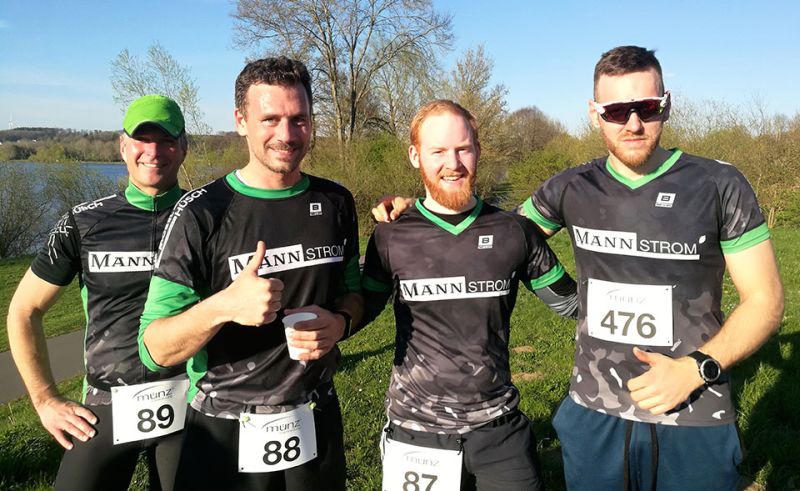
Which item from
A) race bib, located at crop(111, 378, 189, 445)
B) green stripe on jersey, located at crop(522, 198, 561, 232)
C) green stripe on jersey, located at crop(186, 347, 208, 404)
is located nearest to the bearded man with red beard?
green stripe on jersey, located at crop(522, 198, 561, 232)

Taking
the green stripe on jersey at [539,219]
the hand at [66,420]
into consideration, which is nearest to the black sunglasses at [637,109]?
the green stripe on jersey at [539,219]

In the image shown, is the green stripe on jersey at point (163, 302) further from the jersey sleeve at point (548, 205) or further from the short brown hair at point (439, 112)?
the jersey sleeve at point (548, 205)

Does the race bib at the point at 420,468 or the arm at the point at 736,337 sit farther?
the race bib at the point at 420,468

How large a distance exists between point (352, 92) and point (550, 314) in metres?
21.8

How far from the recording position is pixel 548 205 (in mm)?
2740

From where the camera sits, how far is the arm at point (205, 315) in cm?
190

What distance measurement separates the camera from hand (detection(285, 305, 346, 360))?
6.66 ft

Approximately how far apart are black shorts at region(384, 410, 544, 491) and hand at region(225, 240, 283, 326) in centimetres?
102

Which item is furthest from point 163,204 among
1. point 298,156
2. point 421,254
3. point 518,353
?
point 518,353

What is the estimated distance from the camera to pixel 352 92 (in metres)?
28.1

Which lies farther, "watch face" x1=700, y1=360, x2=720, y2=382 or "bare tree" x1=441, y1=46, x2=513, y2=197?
"bare tree" x1=441, y1=46, x2=513, y2=197

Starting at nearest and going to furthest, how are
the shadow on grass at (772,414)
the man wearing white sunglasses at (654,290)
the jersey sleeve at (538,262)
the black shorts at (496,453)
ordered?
the man wearing white sunglasses at (654,290) < the black shorts at (496,453) < the jersey sleeve at (538,262) < the shadow on grass at (772,414)

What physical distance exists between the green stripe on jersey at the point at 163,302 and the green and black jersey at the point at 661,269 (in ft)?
5.81

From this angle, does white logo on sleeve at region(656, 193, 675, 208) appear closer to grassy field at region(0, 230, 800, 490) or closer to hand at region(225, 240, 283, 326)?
hand at region(225, 240, 283, 326)
